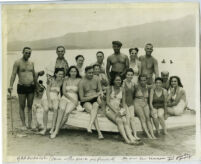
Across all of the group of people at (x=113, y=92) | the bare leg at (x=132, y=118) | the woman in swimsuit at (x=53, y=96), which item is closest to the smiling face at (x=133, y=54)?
the group of people at (x=113, y=92)

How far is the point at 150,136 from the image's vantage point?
51.0 inches

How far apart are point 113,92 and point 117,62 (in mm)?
137

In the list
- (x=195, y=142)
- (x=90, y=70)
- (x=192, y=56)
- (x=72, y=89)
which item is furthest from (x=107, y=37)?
(x=195, y=142)

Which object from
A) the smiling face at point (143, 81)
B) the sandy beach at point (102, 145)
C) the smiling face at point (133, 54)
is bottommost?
the sandy beach at point (102, 145)

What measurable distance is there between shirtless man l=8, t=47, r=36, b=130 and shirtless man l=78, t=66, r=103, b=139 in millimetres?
224

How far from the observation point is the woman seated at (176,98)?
130cm

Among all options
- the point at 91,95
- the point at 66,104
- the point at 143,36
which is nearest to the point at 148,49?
the point at 143,36

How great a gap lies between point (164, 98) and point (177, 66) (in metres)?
0.16

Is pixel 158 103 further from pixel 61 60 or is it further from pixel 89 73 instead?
pixel 61 60

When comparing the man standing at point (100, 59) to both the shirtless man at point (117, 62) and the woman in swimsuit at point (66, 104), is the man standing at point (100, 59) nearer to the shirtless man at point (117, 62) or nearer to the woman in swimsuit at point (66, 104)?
the shirtless man at point (117, 62)

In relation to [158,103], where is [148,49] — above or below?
above

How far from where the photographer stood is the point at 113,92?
1.30 meters

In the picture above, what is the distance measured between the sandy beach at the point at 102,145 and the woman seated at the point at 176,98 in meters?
0.08

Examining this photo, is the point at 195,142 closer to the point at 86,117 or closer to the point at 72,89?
the point at 86,117
